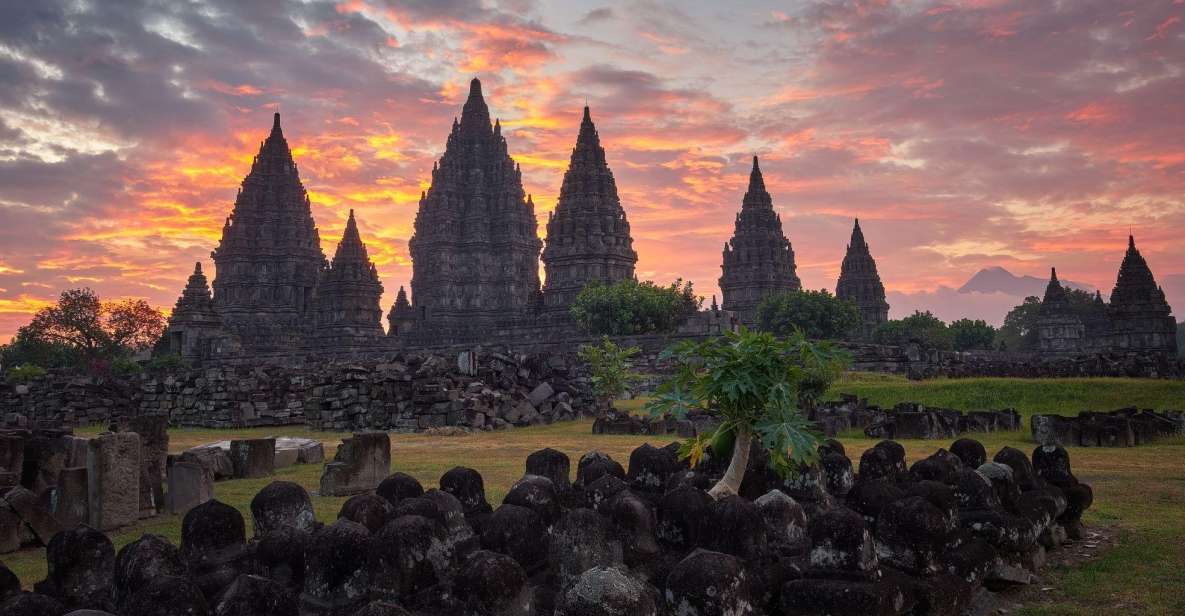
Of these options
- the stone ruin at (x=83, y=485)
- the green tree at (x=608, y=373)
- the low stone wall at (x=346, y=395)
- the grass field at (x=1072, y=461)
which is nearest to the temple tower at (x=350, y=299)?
the low stone wall at (x=346, y=395)

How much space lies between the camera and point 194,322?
53438mm

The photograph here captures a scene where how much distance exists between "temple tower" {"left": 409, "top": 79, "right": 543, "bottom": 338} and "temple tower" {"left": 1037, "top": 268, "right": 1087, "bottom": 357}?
43263 millimetres

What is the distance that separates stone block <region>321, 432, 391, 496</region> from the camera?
11.6 m

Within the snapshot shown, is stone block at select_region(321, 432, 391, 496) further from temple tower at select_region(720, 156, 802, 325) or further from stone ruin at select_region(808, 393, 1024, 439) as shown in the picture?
temple tower at select_region(720, 156, 802, 325)

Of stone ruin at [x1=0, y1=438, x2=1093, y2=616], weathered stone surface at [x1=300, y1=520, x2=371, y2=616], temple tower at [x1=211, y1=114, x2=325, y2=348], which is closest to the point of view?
stone ruin at [x1=0, y1=438, x2=1093, y2=616]

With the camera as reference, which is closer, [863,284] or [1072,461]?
→ [1072,461]

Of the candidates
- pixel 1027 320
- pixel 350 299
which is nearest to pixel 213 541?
pixel 350 299

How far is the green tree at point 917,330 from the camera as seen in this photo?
73.3 meters

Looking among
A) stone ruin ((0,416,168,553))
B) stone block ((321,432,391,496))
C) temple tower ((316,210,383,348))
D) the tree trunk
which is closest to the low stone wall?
stone block ((321,432,391,496))

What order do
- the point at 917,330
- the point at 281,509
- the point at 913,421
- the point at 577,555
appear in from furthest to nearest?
the point at 917,330, the point at 913,421, the point at 281,509, the point at 577,555

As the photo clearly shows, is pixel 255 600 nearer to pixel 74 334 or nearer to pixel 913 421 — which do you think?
pixel 913 421

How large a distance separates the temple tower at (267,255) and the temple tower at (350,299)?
8.56 metres

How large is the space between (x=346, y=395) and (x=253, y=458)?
1175cm

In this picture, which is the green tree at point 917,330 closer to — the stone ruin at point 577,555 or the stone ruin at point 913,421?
the stone ruin at point 913,421
